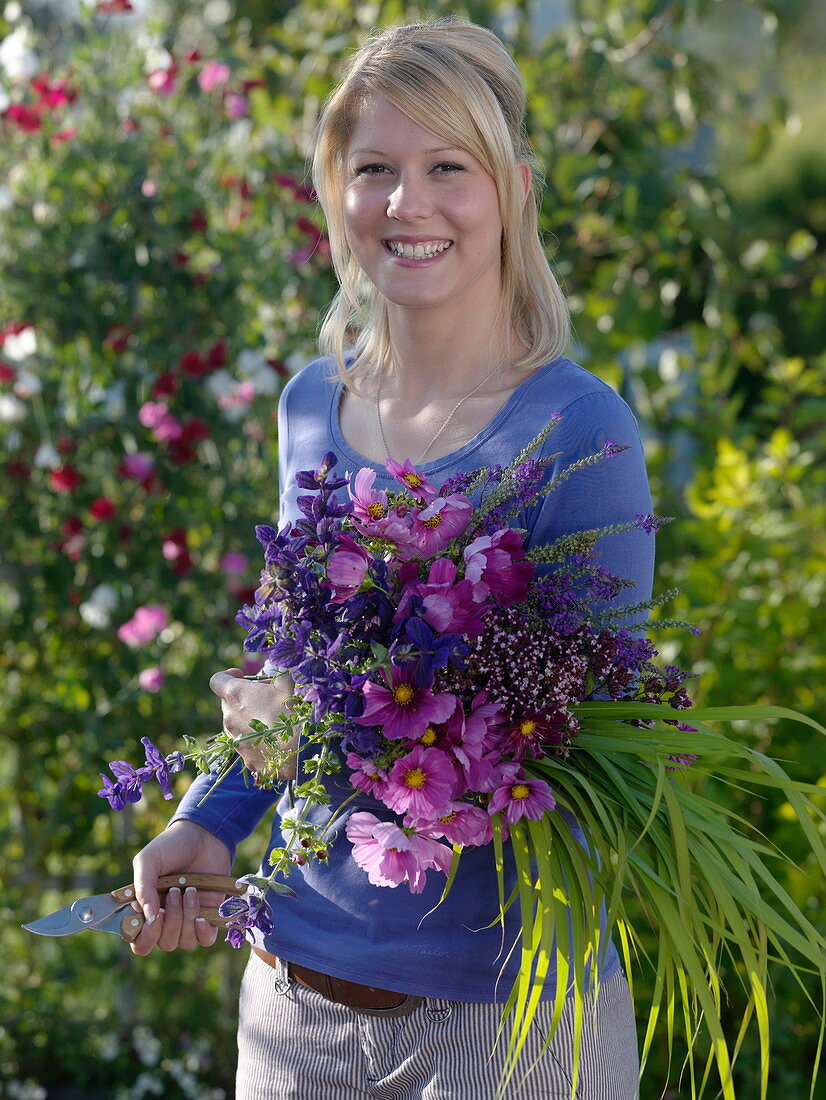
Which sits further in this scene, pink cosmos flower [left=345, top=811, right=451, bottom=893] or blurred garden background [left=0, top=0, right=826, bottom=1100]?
blurred garden background [left=0, top=0, right=826, bottom=1100]

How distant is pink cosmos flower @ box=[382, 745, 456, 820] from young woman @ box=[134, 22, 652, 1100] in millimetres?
195

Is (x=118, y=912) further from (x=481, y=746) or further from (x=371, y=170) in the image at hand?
(x=371, y=170)

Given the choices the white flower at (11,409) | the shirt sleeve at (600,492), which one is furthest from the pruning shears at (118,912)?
the white flower at (11,409)

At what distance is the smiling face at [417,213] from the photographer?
1348mm

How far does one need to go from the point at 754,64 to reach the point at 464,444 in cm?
1414

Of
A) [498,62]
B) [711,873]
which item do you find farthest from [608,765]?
[498,62]

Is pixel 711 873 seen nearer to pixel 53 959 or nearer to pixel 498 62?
pixel 498 62

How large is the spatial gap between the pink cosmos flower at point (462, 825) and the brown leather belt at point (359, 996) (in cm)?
28

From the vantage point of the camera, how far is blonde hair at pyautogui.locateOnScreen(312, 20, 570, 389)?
133 centimetres

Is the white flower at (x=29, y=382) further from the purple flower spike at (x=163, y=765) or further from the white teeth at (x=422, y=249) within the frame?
the purple flower spike at (x=163, y=765)

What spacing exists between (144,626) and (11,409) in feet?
2.08

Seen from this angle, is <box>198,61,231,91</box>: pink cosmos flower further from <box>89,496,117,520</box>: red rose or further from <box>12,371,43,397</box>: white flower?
A: <box>89,496,117,520</box>: red rose

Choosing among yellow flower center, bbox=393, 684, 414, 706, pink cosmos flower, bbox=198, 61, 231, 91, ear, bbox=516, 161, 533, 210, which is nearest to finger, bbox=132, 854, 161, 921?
yellow flower center, bbox=393, 684, 414, 706

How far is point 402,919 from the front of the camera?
128 centimetres
